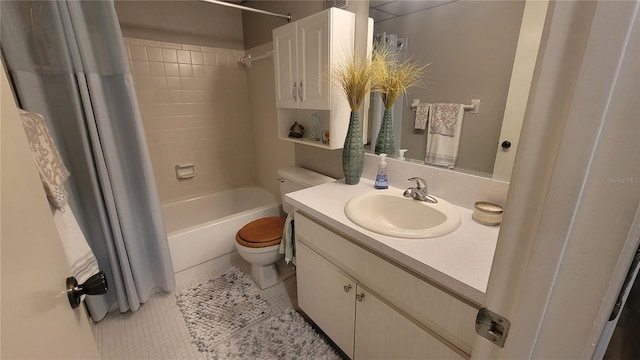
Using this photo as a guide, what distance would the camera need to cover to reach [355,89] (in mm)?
1286

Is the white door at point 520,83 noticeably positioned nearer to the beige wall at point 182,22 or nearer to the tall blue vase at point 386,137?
the tall blue vase at point 386,137

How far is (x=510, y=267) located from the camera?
365mm

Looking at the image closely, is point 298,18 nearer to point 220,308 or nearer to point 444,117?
point 444,117

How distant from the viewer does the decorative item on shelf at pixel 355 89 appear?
49.6 inches

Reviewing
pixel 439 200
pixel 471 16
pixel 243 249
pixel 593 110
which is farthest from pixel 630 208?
pixel 243 249

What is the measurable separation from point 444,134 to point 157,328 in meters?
1.86

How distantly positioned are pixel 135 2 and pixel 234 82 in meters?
0.90

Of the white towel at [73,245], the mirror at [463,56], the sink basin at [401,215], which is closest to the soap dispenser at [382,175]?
the sink basin at [401,215]

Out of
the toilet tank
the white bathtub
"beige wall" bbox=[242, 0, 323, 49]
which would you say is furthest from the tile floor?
"beige wall" bbox=[242, 0, 323, 49]

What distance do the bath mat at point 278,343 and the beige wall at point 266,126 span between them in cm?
120

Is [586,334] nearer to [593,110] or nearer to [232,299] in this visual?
[593,110]

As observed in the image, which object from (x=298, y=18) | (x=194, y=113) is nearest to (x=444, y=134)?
(x=298, y=18)

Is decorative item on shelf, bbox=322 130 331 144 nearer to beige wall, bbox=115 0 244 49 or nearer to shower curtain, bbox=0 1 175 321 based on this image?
shower curtain, bbox=0 1 175 321

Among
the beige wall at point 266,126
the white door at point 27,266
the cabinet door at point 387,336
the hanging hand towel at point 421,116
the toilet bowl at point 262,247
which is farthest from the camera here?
the beige wall at point 266,126
